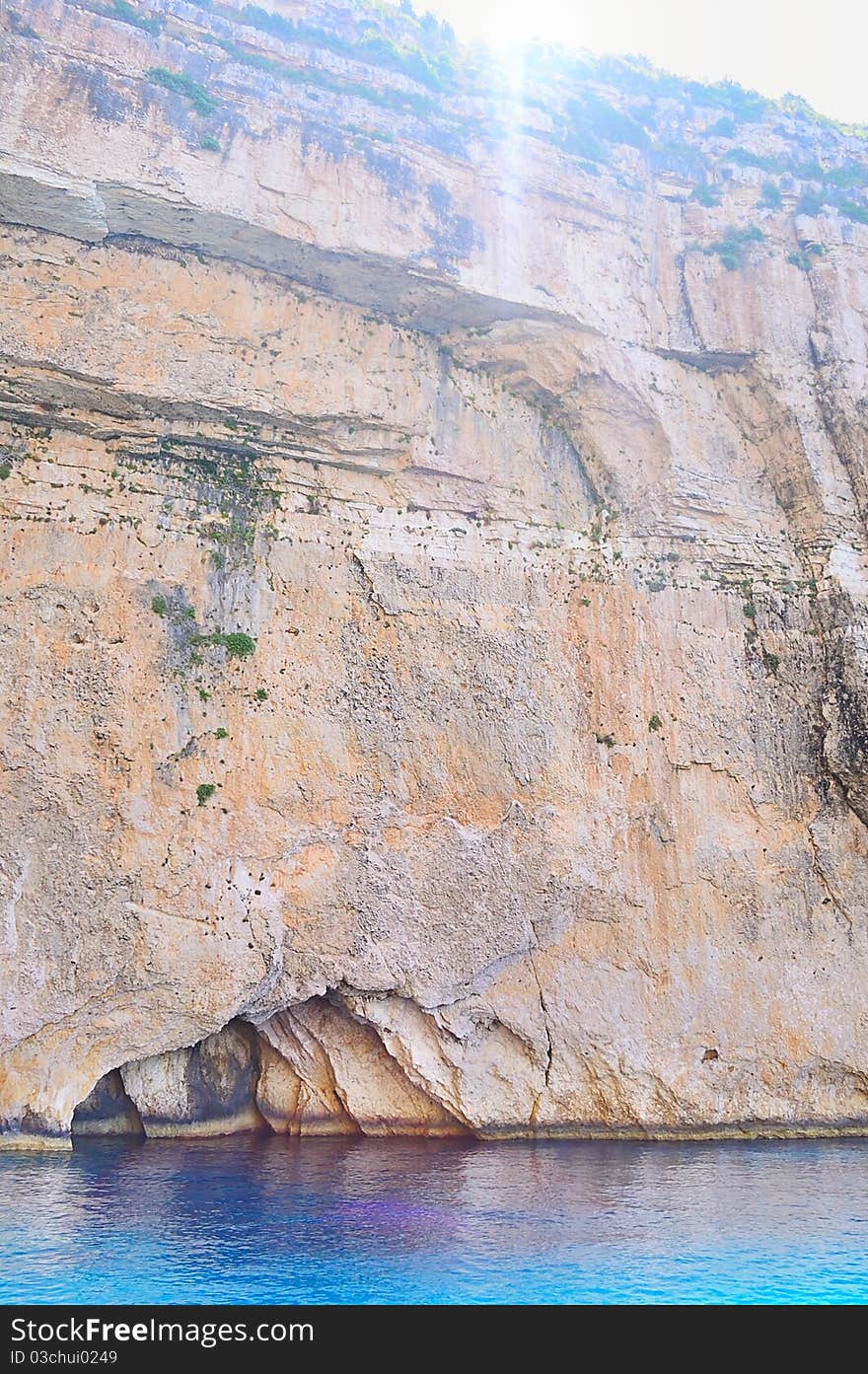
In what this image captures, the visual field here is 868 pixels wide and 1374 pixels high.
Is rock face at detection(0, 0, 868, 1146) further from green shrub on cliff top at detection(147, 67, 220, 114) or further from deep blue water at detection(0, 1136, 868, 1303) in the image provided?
deep blue water at detection(0, 1136, 868, 1303)

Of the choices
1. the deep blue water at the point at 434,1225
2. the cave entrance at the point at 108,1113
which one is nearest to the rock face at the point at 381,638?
the cave entrance at the point at 108,1113

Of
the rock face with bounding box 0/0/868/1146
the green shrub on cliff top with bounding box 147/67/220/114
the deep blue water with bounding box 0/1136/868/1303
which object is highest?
the green shrub on cliff top with bounding box 147/67/220/114

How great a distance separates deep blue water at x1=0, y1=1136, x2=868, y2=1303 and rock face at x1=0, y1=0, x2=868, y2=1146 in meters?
2.00

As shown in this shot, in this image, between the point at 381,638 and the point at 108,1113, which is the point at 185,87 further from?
the point at 108,1113

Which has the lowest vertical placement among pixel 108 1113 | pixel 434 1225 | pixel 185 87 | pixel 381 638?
pixel 434 1225

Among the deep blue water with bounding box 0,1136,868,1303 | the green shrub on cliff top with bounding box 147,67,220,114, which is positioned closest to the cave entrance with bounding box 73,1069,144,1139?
the deep blue water with bounding box 0,1136,868,1303

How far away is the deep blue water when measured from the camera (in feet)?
33.0

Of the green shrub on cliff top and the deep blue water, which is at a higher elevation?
the green shrub on cliff top

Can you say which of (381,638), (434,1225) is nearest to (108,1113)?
(434,1225)

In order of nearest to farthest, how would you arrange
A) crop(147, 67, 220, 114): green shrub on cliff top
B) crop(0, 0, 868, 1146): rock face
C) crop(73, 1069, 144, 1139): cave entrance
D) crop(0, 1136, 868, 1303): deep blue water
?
1. crop(0, 1136, 868, 1303): deep blue water
2. crop(0, 0, 868, 1146): rock face
3. crop(73, 1069, 144, 1139): cave entrance
4. crop(147, 67, 220, 114): green shrub on cliff top

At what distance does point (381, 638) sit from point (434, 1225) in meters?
10.4

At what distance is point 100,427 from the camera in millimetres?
18547

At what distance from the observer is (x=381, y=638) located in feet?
63.7

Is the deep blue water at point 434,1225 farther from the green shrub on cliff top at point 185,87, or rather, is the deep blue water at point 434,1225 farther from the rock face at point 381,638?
the green shrub on cliff top at point 185,87
